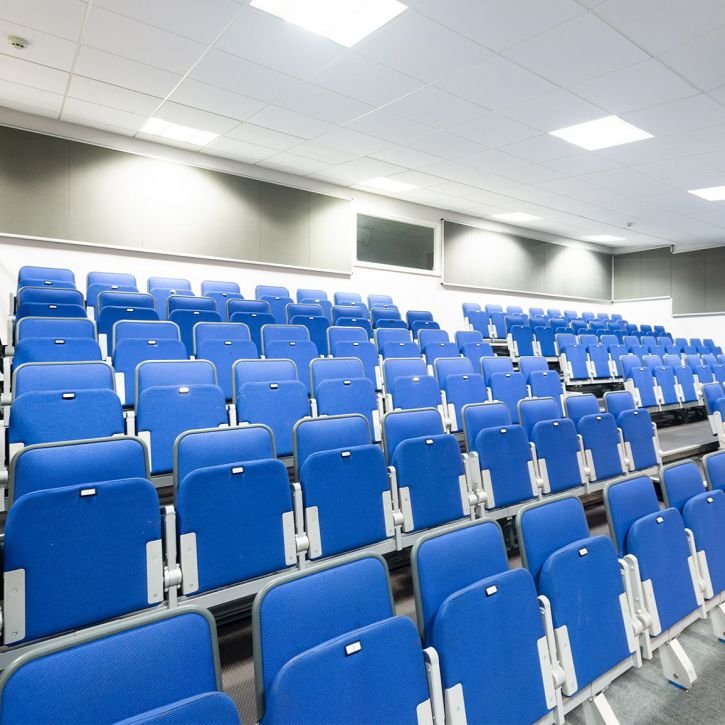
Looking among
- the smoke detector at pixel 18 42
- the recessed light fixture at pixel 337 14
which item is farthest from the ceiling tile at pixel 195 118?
the recessed light fixture at pixel 337 14

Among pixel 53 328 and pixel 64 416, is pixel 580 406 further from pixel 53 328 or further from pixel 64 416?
pixel 53 328

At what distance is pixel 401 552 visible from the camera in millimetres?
2223

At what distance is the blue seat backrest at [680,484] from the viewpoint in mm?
2152

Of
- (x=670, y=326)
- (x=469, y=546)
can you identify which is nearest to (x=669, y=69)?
(x=469, y=546)

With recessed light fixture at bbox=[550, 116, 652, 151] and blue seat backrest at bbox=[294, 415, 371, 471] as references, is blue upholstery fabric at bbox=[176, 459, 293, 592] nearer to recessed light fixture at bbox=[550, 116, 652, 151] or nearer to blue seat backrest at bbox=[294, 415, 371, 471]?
blue seat backrest at bbox=[294, 415, 371, 471]

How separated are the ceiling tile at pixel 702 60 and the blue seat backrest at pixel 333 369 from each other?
2.97 metres

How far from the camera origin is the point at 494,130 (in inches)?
195

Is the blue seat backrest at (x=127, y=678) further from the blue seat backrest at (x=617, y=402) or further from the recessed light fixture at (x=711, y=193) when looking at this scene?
the recessed light fixture at (x=711, y=193)

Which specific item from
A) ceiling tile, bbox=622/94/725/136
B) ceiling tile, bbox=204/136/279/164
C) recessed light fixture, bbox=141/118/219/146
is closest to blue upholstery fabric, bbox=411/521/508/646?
ceiling tile, bbox=622/94/725/136

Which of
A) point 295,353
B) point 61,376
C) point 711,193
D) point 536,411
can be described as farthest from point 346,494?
point 711,193

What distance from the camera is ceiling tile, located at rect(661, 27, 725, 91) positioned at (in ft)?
10.8

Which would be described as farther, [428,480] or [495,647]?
[428,480]

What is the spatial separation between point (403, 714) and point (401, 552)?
44.6 inches

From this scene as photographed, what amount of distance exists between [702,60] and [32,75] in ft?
16.3
